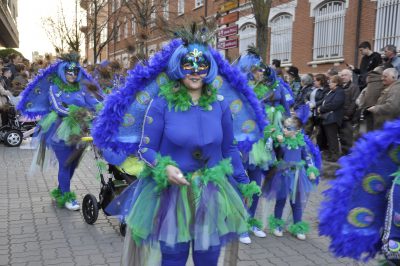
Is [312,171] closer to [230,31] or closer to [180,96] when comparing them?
[180,96]

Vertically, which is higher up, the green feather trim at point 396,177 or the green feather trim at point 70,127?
the green feather trim at point 396,177

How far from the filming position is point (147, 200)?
2.74 metres

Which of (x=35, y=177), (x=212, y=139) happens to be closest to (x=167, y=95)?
(x=212, y=139)

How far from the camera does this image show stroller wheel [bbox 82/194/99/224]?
5020mm

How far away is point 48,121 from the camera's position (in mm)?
5594

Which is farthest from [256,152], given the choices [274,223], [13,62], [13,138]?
[13,62]

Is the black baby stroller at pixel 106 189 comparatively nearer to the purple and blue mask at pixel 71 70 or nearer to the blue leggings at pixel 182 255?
the purple and blue mask at pixel 71 70

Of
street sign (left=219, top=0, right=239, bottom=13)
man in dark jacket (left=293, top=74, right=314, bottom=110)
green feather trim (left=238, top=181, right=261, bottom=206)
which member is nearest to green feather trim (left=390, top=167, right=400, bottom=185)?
green feather trim (left=238, top=181, right=261, bottom=206)

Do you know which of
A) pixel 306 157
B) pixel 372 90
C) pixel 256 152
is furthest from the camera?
pixel 372 90

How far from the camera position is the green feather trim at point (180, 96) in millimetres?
2768

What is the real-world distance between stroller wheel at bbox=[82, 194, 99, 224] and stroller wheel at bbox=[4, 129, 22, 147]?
6.67 meters

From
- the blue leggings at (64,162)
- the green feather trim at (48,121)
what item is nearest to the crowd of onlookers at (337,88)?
the green feather trim at (48,121)

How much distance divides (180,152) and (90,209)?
2.74 meters

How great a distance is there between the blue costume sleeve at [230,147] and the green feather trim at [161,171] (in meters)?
0.45
